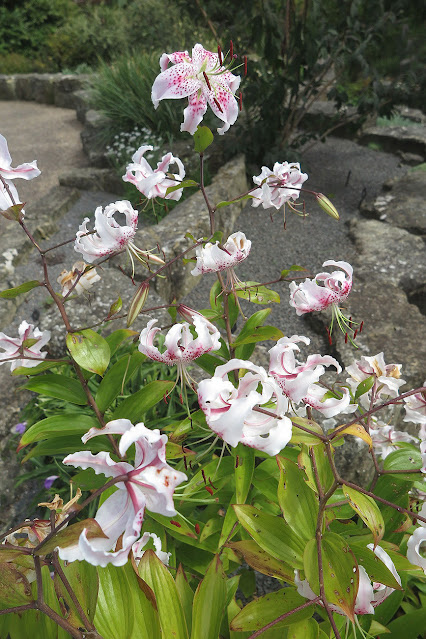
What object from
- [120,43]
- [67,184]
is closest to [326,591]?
[67,184]

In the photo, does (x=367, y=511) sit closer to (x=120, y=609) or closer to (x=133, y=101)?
(x=120, y=609)

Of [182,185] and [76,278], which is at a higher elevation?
[182,185]

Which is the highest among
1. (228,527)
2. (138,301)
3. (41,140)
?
(138,301)

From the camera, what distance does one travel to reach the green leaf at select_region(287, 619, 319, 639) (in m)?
0.72

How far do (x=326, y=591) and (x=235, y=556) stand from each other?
350 millimetres

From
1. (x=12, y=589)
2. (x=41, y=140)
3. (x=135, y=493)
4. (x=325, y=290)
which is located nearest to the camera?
(x=135, y=493)

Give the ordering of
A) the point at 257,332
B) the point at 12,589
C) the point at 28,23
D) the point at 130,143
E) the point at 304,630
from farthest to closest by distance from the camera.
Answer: the point at 28,23
the point at 130,143
the point at 257,332
the point at 304,630
the point at 12,589

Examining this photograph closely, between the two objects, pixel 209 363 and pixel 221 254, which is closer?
pixel 221 254

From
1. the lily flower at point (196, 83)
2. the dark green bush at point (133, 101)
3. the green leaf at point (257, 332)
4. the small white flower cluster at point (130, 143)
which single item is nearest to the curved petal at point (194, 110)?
the lily flower at point (196, 83)

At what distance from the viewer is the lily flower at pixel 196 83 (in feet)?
2.72

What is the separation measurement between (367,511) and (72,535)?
41cm

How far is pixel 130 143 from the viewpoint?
4.23 metres

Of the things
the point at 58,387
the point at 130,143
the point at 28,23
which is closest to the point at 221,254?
the point at 58,387

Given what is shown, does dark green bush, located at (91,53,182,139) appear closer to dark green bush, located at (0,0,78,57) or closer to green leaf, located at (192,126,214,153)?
green leaf, located at (192,126,214,153)
